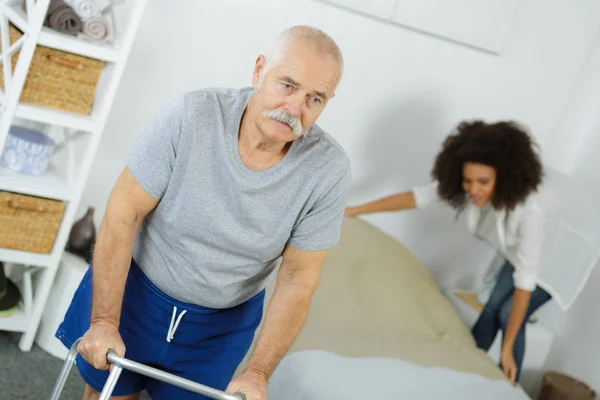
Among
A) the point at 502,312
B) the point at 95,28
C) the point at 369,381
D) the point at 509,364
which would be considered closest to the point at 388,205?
the point at 502,312

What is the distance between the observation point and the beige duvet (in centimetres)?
279

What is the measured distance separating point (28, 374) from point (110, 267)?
1323mm

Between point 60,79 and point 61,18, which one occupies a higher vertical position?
point 61,18

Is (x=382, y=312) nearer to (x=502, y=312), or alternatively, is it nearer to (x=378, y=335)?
(x=378, y=335)

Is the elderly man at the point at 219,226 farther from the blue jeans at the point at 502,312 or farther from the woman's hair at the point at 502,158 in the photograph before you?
the blue jeans at the point at 502,312

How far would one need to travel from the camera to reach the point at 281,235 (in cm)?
171

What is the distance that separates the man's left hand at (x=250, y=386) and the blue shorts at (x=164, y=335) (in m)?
0.24

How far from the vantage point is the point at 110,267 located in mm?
1616

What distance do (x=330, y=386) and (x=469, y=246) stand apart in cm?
175

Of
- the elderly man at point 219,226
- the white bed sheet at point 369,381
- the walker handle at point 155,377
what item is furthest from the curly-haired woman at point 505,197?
the walker handle at point 155,377

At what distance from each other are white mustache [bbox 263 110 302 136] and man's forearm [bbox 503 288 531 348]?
1.76 m

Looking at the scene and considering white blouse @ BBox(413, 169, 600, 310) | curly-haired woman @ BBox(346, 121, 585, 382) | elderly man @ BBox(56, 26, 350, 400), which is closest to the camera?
elderly man @ BBox(56, 26, 350, 400)

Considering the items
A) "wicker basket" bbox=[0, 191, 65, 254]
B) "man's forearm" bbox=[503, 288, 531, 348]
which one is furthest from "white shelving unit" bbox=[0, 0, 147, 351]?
"man's forearm" bbox=[503, 288, 531, 348]

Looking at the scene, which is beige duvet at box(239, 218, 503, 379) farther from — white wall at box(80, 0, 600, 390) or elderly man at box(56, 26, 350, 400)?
elderly man at box(56, 26, 350, 400)
